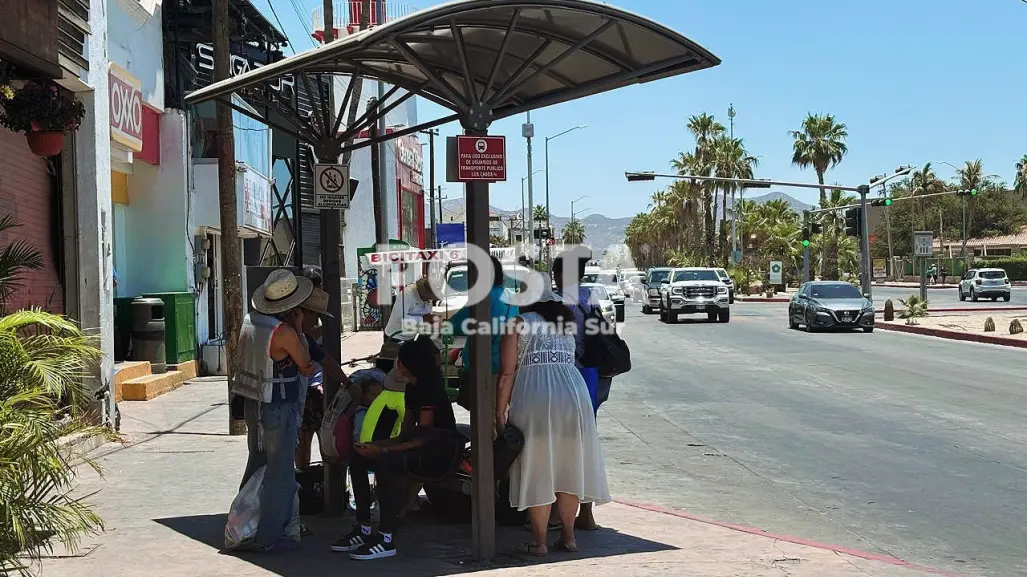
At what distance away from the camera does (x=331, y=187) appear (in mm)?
9133

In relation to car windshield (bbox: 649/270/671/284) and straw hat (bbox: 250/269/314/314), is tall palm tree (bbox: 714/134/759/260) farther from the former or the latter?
straw hat (bbox: 250/269/314/314)

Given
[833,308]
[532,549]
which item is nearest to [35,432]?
[532,549]

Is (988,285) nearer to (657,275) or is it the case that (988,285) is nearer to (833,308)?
(657,275)

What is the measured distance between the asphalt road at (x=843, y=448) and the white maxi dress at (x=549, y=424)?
1.95 meters

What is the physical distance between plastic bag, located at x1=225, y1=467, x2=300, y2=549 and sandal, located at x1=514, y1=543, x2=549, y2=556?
164cm

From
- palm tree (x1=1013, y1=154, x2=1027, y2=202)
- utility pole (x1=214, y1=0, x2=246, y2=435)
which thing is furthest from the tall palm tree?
utility pole (x1=214, y1=0, x2=246, y2=435)

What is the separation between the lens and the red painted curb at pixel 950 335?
86.9 feet

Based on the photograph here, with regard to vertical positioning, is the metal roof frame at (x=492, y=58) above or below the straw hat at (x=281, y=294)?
above

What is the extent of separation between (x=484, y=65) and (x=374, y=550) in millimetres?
3832

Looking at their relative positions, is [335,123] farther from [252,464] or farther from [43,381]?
[43,381]

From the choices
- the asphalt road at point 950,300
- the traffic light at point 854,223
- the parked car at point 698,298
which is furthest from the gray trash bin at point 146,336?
the asphalt road at point 950,300

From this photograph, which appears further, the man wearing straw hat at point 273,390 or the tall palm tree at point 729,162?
the tall palm tree at point 729,162

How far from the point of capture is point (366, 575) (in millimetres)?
6129

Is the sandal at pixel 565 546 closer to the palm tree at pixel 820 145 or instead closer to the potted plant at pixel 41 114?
the potted plant at pixel 41 114
